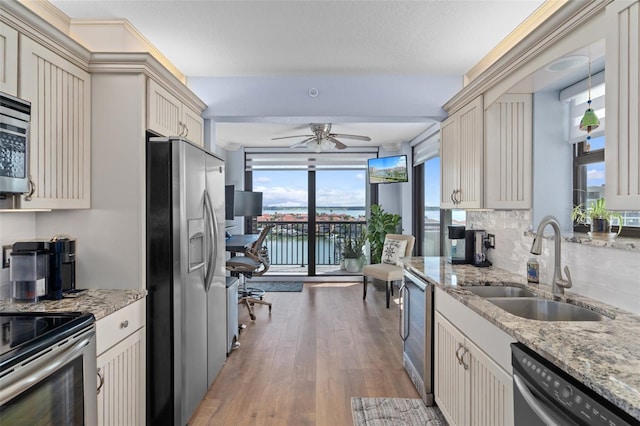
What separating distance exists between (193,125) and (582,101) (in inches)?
112

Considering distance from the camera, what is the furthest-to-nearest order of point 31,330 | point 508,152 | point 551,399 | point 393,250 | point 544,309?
point 393,250, point 508,152, point 544,309, point 31,330, point 551,399

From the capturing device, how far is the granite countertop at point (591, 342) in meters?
0.96

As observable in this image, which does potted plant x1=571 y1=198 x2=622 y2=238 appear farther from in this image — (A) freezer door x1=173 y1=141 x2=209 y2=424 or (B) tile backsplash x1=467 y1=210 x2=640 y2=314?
(A) freezer door x1=173 y1=141 x2=209 y2=424

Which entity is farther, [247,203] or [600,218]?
[247,203]

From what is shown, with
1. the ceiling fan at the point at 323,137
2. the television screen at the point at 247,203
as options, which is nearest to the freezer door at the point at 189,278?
the ceiling fan at the point at 323,137

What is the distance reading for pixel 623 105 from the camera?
1.30 meters

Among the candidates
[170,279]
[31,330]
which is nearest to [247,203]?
[170,279]

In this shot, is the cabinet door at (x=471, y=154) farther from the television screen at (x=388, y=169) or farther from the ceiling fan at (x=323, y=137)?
the television screen at (x=388, y=169)

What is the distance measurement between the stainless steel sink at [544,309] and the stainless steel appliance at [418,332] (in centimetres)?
54

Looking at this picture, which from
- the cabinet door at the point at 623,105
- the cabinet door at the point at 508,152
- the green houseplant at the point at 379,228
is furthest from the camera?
the green houseplant at the point at 379,228

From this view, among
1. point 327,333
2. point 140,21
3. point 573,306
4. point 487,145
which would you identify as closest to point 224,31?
point 140,21

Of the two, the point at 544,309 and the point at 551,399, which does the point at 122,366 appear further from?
the point at 544,309

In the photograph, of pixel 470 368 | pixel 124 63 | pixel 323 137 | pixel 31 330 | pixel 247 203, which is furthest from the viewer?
pixel 247 203

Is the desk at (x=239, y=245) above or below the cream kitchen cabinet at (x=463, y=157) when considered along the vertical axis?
below
